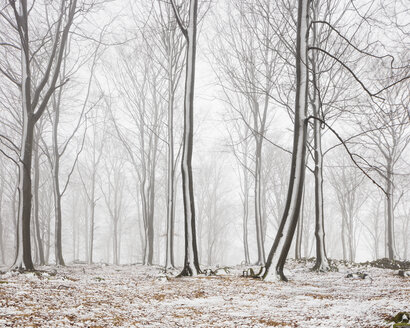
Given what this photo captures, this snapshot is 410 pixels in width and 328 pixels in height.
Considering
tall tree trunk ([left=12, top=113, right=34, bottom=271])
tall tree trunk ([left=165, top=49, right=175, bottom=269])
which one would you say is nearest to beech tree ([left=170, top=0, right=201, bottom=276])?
tall tree trunk ([left=165, top=49, right=175, bottom=269])

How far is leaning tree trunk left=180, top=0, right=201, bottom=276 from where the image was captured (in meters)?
7.14

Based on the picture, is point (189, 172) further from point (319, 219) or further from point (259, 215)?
point (259, 215)

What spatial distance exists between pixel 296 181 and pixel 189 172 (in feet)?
8.57

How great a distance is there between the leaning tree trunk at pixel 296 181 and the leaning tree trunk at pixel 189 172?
187 cm

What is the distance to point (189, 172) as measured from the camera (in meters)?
7.39

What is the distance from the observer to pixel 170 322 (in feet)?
9.43

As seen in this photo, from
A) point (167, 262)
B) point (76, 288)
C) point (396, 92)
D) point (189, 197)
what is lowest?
point (167, 262)

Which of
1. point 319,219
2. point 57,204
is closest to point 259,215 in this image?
point 319,219

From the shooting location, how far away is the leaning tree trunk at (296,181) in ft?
19.8

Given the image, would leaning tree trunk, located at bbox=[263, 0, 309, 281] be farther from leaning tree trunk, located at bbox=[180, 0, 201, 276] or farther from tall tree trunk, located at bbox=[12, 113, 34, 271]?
tall tree trunk, located at bbox=[12, 113, 34, 271]

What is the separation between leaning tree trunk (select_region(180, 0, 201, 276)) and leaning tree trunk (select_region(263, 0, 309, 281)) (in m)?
1.87

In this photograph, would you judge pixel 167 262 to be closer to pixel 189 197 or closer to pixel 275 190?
pixel 189 197

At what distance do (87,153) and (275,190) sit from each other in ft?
47.2

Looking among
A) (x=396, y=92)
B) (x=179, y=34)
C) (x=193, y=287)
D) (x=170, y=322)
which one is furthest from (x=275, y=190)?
(x=170, y=322)
